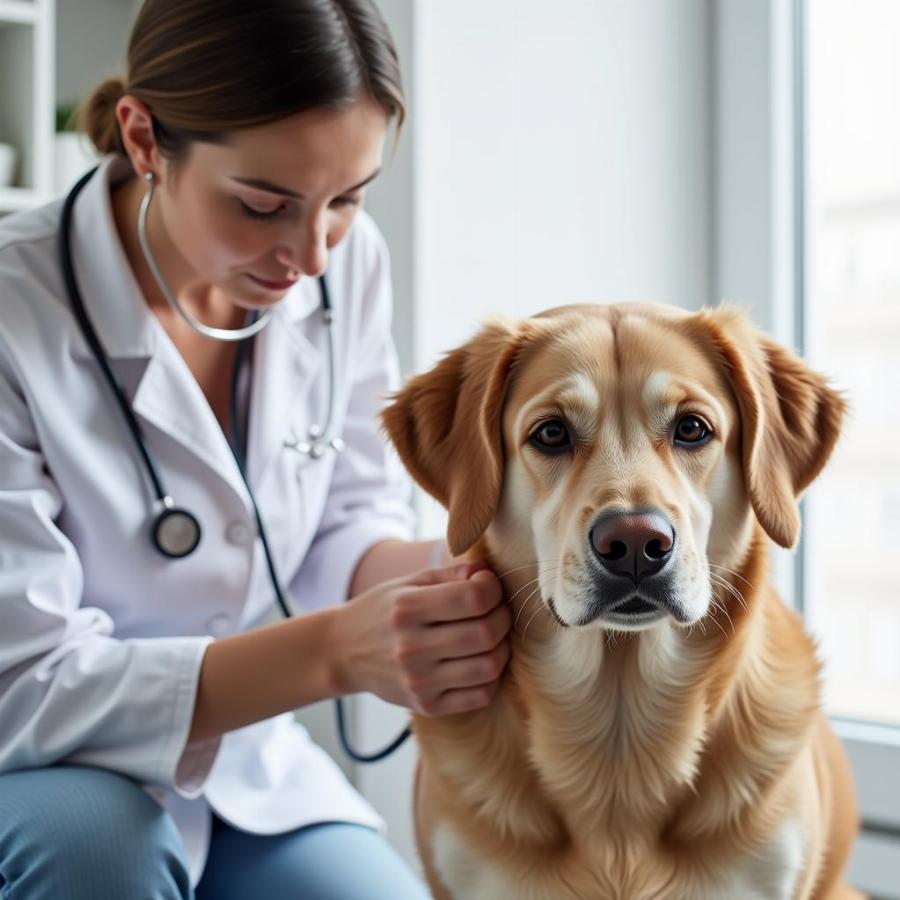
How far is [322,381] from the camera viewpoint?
1.62 metres

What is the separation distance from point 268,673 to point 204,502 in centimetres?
27

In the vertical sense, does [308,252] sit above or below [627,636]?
above

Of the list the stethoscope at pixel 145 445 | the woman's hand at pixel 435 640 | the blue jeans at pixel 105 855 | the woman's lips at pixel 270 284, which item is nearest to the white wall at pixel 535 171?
the stethoscope at pixel 145 445

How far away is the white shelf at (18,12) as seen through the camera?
1.96m

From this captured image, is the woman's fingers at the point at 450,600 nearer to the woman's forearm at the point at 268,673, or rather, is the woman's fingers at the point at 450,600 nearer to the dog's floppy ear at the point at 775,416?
the woman's forearm at the point at 268,673

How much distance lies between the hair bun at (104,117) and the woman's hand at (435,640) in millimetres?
718

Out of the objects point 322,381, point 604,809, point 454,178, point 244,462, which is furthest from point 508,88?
point 604,809

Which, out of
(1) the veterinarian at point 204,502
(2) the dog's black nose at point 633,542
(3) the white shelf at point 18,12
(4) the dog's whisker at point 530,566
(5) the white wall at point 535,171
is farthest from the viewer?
(3) the white shelf at point 18,12

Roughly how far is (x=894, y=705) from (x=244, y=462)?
1203 mm

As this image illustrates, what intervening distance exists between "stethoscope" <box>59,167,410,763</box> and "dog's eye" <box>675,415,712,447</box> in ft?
1.75

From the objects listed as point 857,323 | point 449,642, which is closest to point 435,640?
point 449,642

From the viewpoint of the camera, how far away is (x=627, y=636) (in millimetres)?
1198

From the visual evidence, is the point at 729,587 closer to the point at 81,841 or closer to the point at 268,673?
the point at 268,673

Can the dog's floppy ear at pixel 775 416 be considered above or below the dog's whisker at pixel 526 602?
above
